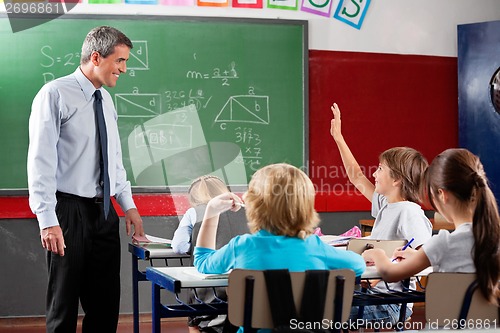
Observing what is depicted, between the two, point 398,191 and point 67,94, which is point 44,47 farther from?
point 398,191

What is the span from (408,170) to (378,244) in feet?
1.90

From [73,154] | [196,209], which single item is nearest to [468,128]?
[196,209]

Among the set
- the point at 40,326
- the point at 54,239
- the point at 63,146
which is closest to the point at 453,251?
the point at 54,239

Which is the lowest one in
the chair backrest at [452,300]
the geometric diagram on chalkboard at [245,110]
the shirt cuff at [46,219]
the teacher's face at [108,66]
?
the chair backrest at [452,300]

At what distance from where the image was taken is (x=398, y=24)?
18.3ft

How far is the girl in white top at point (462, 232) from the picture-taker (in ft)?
7.32

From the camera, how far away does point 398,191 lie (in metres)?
3.34

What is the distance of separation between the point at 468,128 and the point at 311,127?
1178 mm

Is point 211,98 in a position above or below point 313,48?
below

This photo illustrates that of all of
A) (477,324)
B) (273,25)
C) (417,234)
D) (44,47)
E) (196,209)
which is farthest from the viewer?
(273,25)

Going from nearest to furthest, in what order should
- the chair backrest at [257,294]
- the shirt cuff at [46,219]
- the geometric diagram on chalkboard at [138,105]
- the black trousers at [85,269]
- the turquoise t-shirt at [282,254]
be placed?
the chair backrest at [257,294]
the turquoise t-shirt at [282,254]
the shirt cuff at [46,219]
the black trousers at [85,269]
the geometric diagram on chalkboard at [138,105]

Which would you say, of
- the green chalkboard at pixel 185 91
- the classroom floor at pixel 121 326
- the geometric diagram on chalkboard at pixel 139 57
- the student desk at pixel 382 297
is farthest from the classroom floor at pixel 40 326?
the student desk at pixel 382 297

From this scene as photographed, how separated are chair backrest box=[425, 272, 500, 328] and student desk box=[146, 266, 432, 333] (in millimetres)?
303

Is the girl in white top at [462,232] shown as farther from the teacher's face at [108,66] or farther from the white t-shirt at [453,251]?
the teacher's face at [108,66]
